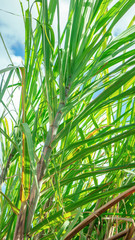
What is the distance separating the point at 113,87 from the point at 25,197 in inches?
10.0

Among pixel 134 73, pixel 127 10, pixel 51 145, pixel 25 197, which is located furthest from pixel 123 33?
pixel 25 197

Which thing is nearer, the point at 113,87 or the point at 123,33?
A: the point at 113,87

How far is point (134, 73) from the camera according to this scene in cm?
43

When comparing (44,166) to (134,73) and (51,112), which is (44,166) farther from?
(134,73)

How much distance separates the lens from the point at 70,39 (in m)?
0.54

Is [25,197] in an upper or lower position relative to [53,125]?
lower

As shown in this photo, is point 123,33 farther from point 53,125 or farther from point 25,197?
point 25,197

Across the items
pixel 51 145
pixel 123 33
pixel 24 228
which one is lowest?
pixel 24 228

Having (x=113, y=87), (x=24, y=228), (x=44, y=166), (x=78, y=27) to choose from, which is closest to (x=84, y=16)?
(x=78, y=27)

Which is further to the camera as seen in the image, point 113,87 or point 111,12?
point 111,12

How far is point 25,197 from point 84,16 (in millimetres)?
399

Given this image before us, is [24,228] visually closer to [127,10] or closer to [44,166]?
[44,166]

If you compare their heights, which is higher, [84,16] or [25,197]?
[84,16]

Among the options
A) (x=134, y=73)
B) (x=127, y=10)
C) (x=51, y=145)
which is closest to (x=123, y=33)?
(x=127, y=10)
